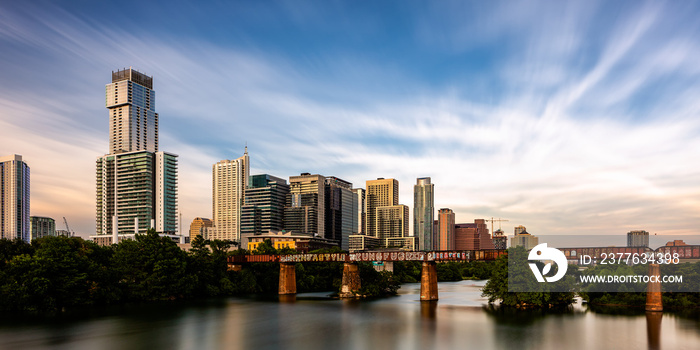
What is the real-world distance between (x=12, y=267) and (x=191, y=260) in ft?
127

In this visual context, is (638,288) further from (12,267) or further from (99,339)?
(12,267)

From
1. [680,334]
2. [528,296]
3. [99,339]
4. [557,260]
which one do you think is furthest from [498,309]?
[99,339]

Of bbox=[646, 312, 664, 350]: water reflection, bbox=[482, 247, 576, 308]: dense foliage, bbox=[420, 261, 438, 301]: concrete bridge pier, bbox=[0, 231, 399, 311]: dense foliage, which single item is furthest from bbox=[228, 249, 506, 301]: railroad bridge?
bbox=[646, 312, 664, 350]: water reflection

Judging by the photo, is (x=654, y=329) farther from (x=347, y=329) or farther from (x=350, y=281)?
(x=350, y=281)

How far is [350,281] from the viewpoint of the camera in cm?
11475

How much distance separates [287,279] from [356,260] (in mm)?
21622

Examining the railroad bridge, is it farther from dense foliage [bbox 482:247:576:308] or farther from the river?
the river

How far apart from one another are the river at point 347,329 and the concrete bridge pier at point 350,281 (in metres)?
22.6

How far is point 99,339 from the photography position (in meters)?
59.7

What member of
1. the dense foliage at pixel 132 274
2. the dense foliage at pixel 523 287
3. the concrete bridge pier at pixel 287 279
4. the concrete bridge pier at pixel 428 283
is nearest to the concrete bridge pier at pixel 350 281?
the dense foliage at pixel 132 274

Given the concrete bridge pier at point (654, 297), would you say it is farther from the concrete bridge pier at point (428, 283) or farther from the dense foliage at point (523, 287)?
the concrete bridge pier at point (428, 283)

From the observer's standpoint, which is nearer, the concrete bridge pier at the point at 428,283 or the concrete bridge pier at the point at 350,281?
the concrete bridge pier at the point at 428,283

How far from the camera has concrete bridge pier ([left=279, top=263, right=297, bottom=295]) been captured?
12419 cm

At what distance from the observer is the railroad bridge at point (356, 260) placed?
322 feet
